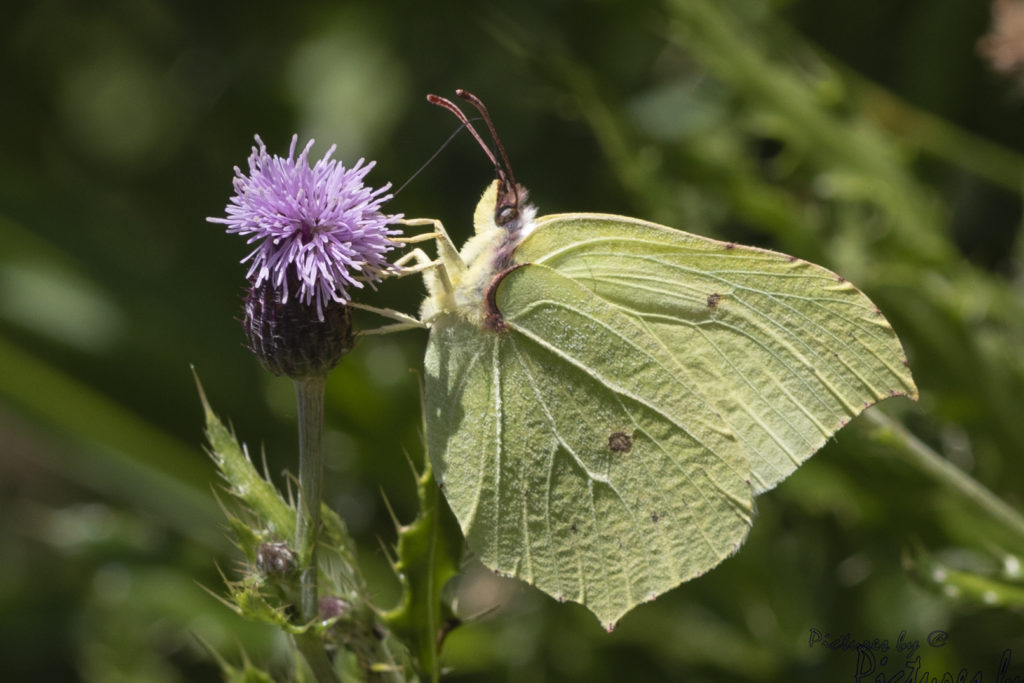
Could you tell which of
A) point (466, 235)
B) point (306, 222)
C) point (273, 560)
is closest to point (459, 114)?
point (306, 222)

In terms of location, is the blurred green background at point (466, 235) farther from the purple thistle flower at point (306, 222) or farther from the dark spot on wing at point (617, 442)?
the purple thistle flower at point (306, 222)

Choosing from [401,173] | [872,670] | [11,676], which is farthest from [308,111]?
[872,670]

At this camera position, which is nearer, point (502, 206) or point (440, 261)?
point (440, 261)

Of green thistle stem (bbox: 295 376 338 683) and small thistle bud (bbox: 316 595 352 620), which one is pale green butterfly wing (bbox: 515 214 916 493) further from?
small thistle bud (bbox: 316 595 352 620)

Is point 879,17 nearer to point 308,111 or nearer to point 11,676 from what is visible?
point 308,111

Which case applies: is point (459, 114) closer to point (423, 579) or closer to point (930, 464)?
point (423, 579)

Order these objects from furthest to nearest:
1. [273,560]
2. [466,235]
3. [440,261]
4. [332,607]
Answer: [466,235] < [440,261] < [332,607] < [273,560]
